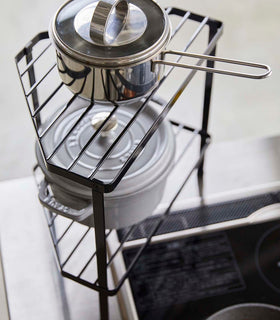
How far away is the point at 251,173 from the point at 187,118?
433 millimetres

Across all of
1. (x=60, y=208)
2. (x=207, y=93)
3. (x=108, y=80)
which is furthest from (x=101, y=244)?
(x=207, y=93)

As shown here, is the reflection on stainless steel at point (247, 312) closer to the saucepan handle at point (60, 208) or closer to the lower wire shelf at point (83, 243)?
the lower wire shelf at point (83, 243)

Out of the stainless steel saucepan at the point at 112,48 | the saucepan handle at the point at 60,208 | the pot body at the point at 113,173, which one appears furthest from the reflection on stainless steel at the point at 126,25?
the saucepan handle at the point at 60,208

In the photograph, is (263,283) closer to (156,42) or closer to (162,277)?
(162,277)

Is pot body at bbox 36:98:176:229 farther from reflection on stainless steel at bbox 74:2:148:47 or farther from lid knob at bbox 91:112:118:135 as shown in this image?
reflection on stainless steel at bbox 74:2:148:47

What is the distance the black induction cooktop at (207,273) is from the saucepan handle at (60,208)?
0.62ft

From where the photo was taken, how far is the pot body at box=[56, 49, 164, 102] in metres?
0.60

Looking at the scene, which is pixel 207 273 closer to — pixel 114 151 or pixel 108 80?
pixel 114 151

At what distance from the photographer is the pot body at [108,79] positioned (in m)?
0.60

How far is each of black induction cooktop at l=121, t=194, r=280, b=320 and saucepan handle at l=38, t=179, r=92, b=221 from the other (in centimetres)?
19

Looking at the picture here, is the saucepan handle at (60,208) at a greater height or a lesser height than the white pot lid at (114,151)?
lesser

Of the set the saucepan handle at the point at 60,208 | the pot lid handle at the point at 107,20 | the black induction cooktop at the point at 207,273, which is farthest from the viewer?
the black induction cooktop at the point at 207,273

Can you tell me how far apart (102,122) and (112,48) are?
176mm

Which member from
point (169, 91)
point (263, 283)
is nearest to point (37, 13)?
point (169, 91)
